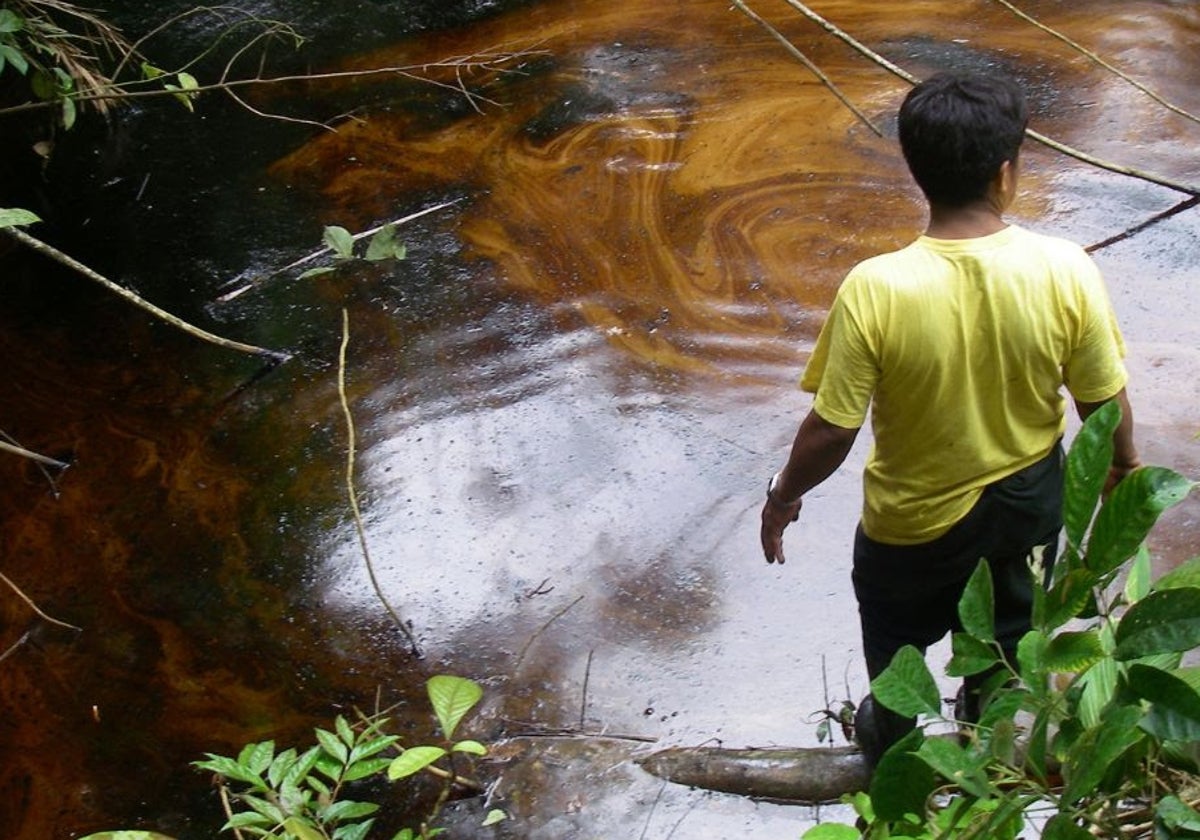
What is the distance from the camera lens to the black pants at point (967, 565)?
194 cm

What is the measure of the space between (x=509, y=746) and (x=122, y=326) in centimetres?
268

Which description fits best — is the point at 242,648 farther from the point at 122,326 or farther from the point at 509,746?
the point at 122,326

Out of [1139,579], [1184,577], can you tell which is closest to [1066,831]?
[1184,577]

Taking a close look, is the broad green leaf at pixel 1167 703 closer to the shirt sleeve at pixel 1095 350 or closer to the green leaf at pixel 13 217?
the shirt sleeve at pixel 1095 350

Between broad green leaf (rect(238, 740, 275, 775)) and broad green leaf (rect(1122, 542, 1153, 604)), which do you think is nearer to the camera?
broad green leaf (rect(1122, 542, 1153, 604))

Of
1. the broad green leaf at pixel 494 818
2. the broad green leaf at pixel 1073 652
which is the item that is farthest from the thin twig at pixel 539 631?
the broad green leaf at pixel 1073 652

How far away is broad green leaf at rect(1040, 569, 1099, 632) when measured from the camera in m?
1.10

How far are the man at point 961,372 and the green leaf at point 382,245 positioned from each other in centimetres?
279

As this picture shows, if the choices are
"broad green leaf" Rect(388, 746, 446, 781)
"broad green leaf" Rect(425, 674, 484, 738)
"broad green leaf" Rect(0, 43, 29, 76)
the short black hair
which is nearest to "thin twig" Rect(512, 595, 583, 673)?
"broad green leaf" Rect(425, 674, 484, 738)

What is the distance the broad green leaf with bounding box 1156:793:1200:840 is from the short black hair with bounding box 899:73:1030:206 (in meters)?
0.98

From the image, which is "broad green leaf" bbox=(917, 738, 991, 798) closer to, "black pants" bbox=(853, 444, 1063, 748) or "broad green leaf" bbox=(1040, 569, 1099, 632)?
"broad green leaf" bbox=(1040, 569, 1099, 632)

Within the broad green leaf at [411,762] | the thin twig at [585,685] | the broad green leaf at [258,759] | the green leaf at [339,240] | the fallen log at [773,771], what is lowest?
the thin twig at [585,685]

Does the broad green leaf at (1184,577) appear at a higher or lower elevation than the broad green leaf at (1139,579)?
higher

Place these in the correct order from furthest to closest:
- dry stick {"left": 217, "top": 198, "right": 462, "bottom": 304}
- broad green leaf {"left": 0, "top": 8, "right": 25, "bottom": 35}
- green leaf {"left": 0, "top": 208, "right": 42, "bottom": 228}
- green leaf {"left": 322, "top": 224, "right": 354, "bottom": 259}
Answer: dry stick {"left": 217, "top": 198, "right": 462, "bottom": 304}, green leaf {"left": 322, "top": 224, "right": 354, "bottom": 259}, broad green leaf {"left": 0, "top": 8, "right": 25, "bottom": 35}, green leaf {"left": 0, "top": 208, "right": 42, "bottom": 228}
